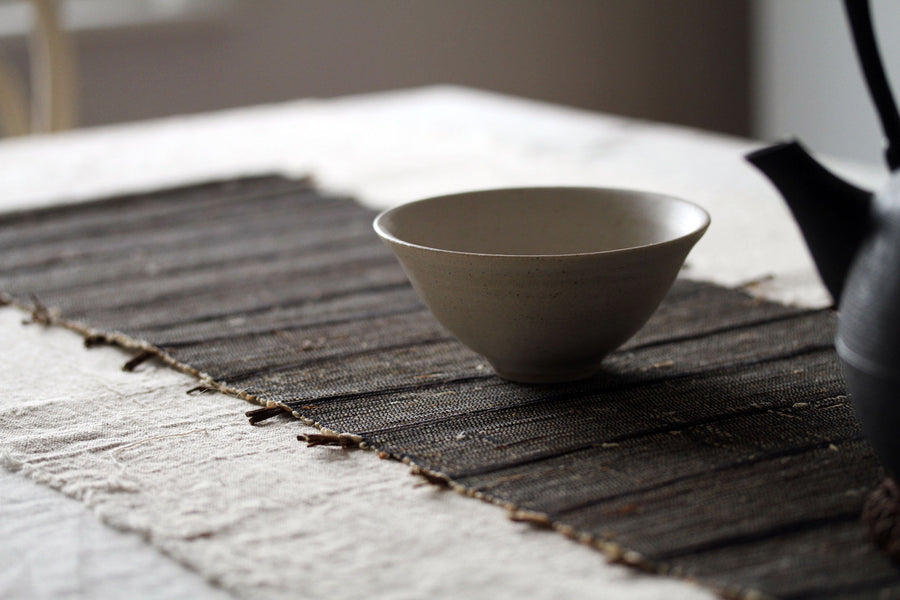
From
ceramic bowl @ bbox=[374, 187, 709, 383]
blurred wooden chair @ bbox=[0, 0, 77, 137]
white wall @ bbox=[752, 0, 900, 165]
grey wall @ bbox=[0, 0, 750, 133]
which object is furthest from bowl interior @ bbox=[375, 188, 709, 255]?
grey wall @ bbox=[0, 0, 750, 133]

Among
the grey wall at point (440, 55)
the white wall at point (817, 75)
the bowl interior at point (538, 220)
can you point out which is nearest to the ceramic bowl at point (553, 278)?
the bowl interior at point (538, 220)

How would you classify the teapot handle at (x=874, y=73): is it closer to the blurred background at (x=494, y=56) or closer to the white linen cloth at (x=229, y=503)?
the white linen cloth at (x=229, y=503)

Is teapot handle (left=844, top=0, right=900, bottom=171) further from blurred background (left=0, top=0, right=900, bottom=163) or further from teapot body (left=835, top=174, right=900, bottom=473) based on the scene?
blurred background (left=0, top=0, right=900, bottom=163)

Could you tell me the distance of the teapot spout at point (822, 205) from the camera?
19.1 inches

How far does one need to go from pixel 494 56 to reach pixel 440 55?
0.19m

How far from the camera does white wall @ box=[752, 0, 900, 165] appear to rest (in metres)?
2.96

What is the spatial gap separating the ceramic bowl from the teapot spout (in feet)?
0.25

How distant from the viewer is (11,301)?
905mm

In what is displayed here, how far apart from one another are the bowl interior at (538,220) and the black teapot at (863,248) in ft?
0.52

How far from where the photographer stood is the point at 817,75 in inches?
126

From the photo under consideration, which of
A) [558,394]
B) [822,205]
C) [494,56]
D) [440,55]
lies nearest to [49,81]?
[440,55]

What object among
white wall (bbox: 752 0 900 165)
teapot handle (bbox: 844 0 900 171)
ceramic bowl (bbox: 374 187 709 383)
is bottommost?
white wall (bbox: 752 0 900 165)

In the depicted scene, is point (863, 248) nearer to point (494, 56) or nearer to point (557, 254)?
point (557, 254)

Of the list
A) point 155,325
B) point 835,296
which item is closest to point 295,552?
point 835,296
